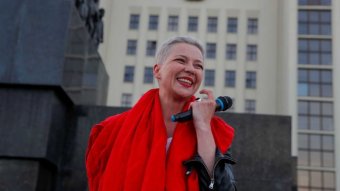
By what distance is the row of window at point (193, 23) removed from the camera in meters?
44.6

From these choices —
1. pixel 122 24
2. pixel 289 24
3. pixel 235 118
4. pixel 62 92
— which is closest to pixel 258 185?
pixel 235 118

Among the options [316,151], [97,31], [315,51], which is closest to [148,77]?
[315,51]

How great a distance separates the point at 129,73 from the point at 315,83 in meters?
16.0

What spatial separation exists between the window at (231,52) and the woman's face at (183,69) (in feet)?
139

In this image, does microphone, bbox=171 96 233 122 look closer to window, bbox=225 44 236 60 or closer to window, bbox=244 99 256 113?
window, bbox=244 99 256 113

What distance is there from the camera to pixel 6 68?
5.31 metres

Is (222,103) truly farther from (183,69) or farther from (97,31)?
(97,31)

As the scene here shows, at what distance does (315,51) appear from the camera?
133ft

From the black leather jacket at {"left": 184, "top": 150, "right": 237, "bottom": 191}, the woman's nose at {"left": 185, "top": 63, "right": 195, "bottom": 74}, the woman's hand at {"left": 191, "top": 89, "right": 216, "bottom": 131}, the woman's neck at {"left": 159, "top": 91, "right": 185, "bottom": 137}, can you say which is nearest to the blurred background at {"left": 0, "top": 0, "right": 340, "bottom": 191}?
the woman's neck at {"left": 159, "top": 91, "right": 185, "bottom": 137}

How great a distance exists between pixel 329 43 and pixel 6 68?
127 feet

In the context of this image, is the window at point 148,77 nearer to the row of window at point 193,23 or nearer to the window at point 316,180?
the row of window at point 193,23

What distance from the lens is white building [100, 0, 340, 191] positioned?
3891 cm

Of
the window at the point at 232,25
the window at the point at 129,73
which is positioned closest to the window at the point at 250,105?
the window at the point at 232,25

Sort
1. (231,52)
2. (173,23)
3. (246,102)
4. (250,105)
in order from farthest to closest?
(173,23) < (231,52) < (246,102) < (250,105)
